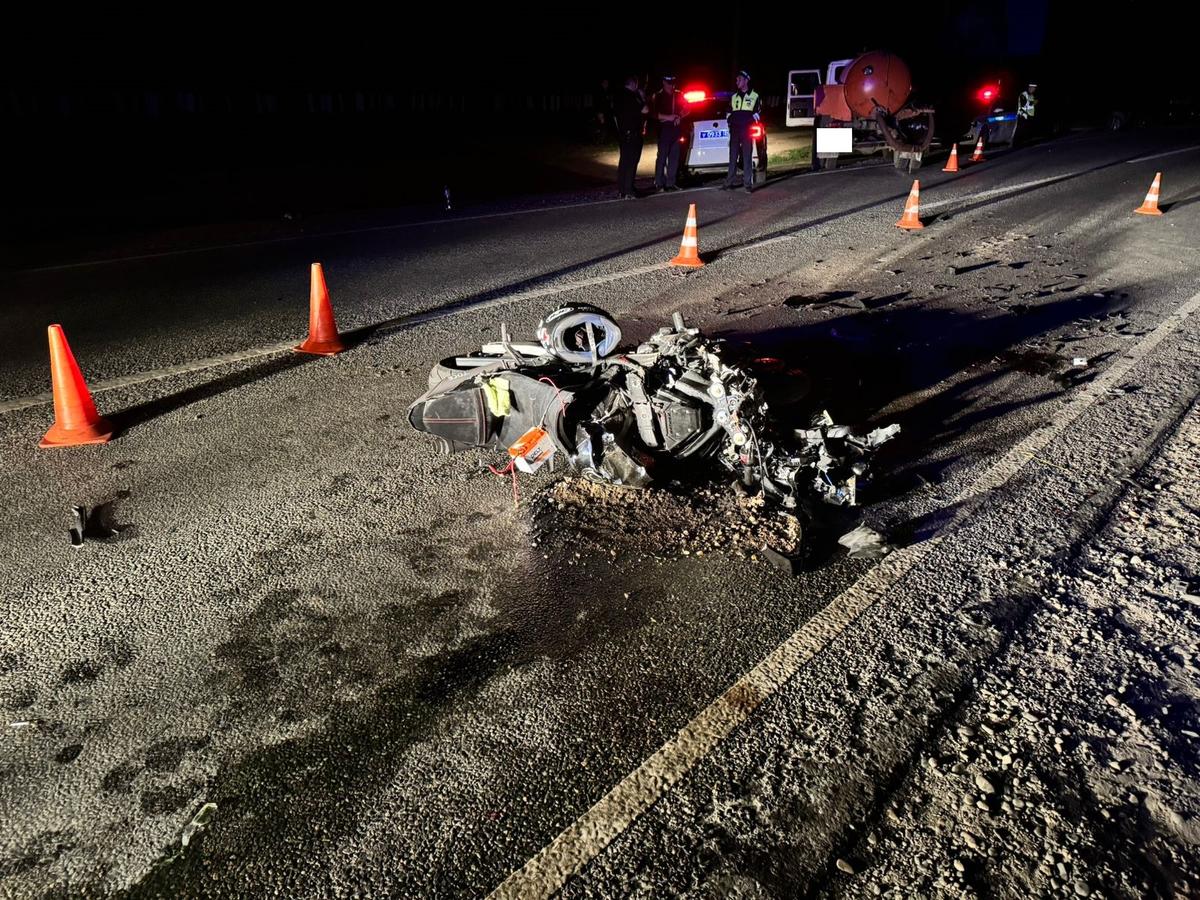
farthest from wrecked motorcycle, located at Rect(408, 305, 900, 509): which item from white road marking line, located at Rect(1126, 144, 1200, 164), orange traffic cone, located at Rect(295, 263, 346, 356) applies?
→ white road marking line, located at Rect(1126, 144, 1200, 164)

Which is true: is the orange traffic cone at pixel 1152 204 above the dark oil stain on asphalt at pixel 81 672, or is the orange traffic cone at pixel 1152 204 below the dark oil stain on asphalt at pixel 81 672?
above

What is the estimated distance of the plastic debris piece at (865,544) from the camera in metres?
3.73

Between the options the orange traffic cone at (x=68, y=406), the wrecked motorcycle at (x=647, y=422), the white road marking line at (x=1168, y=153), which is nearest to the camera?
the wrecked motorcycle at (x=647, y=422)

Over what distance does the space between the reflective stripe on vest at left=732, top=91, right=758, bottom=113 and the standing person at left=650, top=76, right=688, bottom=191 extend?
918 millimetres

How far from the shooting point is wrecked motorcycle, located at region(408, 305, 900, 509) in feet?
13.7

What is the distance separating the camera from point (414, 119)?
71.5ft

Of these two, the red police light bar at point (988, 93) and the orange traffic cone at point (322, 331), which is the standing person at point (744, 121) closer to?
the red police light bar at point (988, 93)

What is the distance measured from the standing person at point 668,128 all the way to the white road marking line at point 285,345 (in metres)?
6.60

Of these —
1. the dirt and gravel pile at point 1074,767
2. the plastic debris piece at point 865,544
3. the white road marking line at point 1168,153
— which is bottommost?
the dirt and gravel pile at point 1074,767

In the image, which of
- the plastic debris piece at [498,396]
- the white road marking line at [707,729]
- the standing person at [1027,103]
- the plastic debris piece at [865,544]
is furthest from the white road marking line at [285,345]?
the standing person at [1027,103]

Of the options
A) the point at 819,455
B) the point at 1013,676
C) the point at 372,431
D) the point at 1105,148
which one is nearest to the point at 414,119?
the point at 1105,148

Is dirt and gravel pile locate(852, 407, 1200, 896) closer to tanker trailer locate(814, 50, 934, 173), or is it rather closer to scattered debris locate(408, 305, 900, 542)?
scattered debris locate(408, 305, 900, 542)

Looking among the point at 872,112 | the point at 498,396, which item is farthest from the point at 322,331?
the point at 872,112

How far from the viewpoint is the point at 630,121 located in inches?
563
